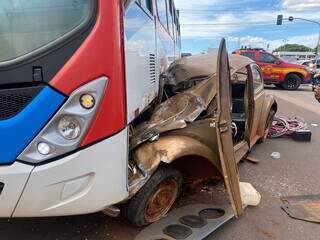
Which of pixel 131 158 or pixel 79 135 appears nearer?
pixel 79 135

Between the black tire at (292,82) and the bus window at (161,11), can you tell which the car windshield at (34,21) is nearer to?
the bus window at (161,11)

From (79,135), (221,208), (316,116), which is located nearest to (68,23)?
(79,135)

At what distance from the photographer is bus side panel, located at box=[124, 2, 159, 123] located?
10.2ft

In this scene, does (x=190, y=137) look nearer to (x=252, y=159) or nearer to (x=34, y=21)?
(x=34, y=21)

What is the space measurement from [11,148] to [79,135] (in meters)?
0.44

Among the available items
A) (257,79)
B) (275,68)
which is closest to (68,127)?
(257,79)

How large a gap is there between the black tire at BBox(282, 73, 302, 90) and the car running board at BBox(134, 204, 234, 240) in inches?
689

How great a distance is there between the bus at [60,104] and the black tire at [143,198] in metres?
0.65

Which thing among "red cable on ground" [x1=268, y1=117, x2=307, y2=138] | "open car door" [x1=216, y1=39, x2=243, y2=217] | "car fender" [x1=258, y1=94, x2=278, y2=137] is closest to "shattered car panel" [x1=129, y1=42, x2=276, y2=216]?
"open car door" [x1=216, y1=39, x2=243, y2=217]

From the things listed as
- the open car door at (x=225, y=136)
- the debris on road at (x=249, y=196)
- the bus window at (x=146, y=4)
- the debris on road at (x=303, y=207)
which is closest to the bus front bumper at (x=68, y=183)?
the open car door at (x=225, y=136)

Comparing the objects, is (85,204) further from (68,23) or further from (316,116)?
(316,116)

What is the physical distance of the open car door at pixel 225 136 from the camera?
3.47 meters

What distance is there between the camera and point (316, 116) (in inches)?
444

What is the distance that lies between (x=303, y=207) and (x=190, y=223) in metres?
1.48
